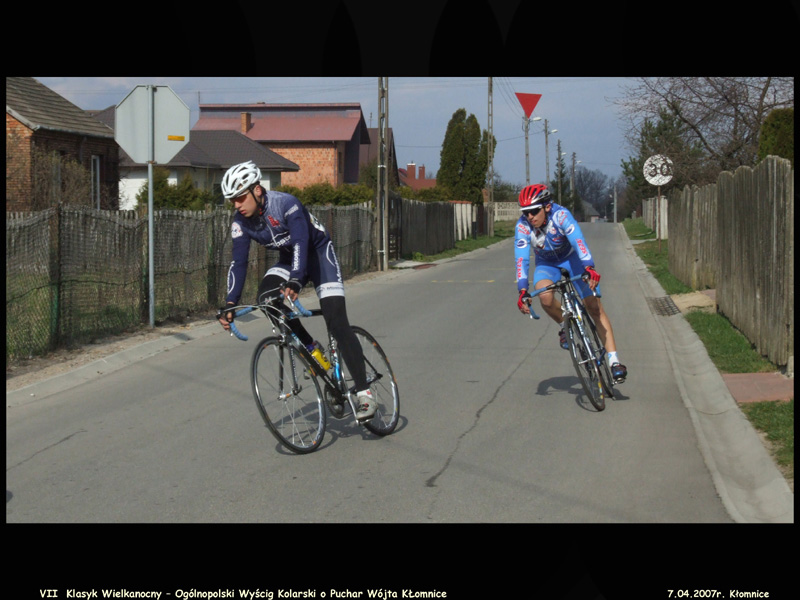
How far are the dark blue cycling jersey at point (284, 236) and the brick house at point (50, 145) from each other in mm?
16972

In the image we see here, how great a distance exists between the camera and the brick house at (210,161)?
145ft

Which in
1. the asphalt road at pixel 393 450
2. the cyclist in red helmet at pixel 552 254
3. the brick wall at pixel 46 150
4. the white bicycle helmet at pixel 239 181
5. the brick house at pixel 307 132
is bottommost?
the asphalt road at pixel 393 450

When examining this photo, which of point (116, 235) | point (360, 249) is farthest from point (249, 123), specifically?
point (116, 235)

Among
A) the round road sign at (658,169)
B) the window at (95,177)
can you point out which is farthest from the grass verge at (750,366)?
the window at (95,177)

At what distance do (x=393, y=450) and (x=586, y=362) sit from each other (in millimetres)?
2047

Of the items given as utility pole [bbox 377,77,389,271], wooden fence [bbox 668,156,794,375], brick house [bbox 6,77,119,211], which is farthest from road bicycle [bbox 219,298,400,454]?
utility pole [bbox 377,77,389,271]

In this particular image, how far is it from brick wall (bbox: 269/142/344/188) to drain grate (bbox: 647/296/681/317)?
42339 mm

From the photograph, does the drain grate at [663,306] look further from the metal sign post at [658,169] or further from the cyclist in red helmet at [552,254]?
the cyclist in red helmet at [552,254]

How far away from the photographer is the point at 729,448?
22.6 ft

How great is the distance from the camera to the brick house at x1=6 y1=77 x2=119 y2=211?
2436cm

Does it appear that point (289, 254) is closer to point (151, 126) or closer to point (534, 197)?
point (534, 197)

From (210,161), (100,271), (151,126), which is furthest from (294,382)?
(210,161)
